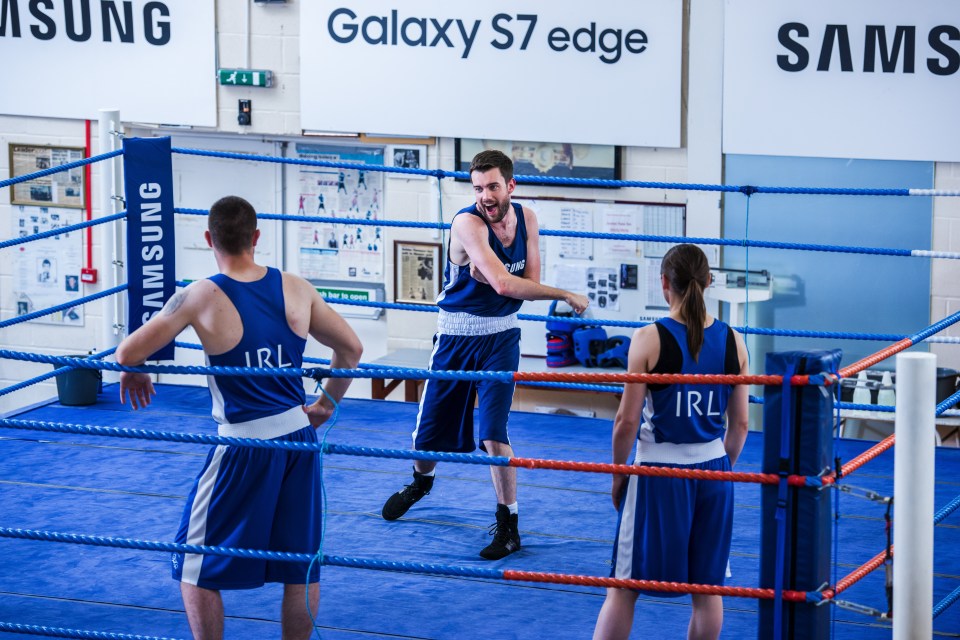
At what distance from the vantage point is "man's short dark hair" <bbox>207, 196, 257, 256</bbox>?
2.59 meters

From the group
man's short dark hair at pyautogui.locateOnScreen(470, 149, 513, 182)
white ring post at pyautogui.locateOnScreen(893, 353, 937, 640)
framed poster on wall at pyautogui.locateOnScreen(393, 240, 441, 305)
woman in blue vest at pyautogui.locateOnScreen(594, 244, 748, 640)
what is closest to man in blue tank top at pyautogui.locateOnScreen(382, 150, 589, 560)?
man's short dark hair at pyautogui.locateOnScreen(470, 149, 513, 182)

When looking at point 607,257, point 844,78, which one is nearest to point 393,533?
point 607,257

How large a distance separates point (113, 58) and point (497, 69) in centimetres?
207

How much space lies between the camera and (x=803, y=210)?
607cm

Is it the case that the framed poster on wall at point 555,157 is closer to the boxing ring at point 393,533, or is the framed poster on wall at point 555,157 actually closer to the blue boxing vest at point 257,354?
the boxing ring at point 393,533

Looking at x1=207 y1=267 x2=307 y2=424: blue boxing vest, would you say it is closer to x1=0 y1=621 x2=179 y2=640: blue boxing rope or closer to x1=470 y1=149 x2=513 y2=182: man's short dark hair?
x1=0 y1=621 x2=179 y2=640: blue boxing rope

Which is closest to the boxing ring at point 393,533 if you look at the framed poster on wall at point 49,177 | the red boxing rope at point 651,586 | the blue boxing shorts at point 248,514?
the red boxing rope at point 651,586

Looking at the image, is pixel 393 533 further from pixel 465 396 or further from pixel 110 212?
pixel 110 212

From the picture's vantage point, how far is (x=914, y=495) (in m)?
2.08

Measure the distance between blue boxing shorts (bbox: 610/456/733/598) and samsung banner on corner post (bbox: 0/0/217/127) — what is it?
15.3 ft

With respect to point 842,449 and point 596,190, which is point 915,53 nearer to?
point 596,190

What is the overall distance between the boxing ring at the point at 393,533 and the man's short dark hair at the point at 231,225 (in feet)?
0.99

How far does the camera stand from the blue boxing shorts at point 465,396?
359 centimetres

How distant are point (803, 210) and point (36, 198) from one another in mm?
4087
